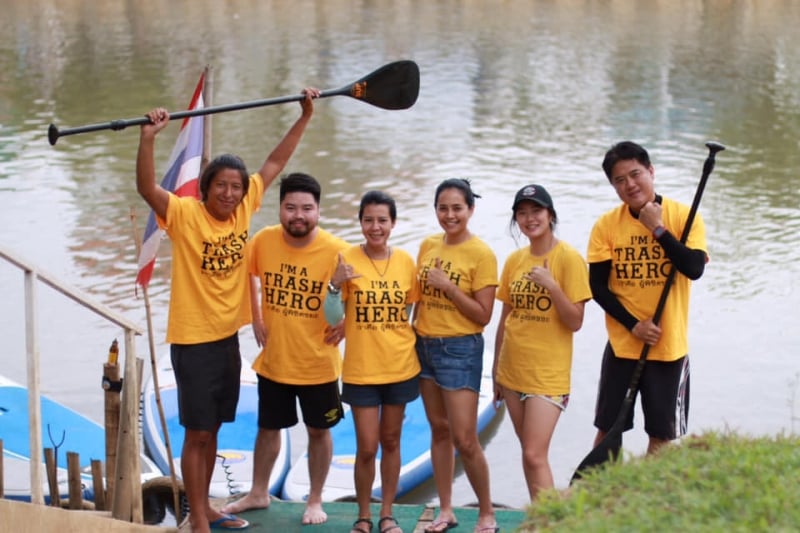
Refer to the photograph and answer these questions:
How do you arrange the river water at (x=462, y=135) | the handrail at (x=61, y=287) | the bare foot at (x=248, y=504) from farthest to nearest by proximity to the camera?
1. the river water at (x=462, y=135)
2. the bare foot at (x=248, y=504)
3. the handrail at (x=61, y=287)

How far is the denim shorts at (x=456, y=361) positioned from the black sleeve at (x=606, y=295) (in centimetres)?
59

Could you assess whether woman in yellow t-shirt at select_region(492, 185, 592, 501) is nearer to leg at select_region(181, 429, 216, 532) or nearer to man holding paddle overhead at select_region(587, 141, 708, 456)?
man holding paddle overhead at select_region(587, 141, 708, 456)

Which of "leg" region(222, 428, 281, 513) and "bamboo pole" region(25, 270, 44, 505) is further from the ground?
"bamboo pole" region(25, 270, 44, 505)

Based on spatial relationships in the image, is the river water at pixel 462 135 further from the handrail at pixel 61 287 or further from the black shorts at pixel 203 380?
the black shorts at pixel 203 380

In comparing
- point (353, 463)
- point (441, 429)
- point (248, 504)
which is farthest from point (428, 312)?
point (353, 463)

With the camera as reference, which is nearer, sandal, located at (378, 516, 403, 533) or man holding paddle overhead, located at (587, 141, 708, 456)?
man holding paddle overhead, located at (587, 141, 708, 456)

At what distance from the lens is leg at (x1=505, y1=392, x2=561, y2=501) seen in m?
5.24

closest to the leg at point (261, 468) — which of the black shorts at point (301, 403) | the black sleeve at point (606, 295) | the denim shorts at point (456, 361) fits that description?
the black shorts at point (301, 403)

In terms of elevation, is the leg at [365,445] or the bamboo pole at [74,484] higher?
the leg at [365,445]

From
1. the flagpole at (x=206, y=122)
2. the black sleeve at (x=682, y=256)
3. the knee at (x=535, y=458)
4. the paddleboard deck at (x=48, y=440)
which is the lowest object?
the paddleboard deck at (x=48, y=440)

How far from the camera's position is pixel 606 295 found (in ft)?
17.8

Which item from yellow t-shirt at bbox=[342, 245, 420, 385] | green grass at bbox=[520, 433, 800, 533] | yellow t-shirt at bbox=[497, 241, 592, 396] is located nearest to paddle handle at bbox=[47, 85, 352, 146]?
yellow t-shirt at bbox=[342, 245, 420, 385]

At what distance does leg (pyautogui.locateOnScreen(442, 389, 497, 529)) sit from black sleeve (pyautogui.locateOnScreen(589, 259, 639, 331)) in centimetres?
71

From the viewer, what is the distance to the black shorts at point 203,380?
5250 millimetres
